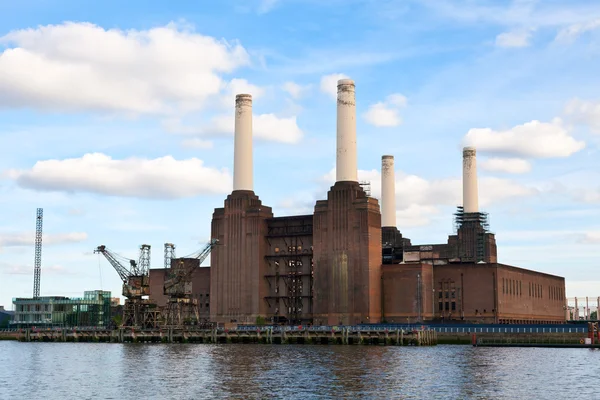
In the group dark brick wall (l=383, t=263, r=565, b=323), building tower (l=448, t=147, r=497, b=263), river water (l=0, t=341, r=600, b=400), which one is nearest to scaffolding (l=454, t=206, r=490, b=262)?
building tower (l=448, t=147, r=497, b=263)

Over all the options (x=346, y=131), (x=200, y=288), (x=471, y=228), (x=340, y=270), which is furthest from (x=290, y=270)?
(x=471, y=228)

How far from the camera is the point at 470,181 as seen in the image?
613 feet

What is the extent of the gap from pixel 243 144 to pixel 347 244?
96.1ft

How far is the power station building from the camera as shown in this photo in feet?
516

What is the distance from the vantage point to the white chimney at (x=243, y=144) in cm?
16925

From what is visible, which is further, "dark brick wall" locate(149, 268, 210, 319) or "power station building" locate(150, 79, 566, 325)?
"dark brick wall" locate(149, 268, 210, 319)

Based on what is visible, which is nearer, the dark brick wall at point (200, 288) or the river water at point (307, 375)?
the river water at point (307, 375)

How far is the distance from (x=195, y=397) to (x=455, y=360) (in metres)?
40.9

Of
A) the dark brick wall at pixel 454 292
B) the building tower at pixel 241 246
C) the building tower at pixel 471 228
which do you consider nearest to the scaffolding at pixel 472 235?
the building tower at pixel 471 228

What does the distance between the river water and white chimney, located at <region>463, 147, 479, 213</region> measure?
74485mm

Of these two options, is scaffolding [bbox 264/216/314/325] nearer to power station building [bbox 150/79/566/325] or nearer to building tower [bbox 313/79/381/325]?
power station building [bbox 150/79/566/325]

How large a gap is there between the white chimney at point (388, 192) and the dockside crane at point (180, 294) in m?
41.6

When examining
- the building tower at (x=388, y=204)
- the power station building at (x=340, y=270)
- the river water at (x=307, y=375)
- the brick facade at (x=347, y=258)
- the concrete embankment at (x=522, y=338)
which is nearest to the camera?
the river water at (x=307, y=375)

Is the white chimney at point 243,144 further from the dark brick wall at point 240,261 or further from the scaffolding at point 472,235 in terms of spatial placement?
the scaffolding at point 472,235
